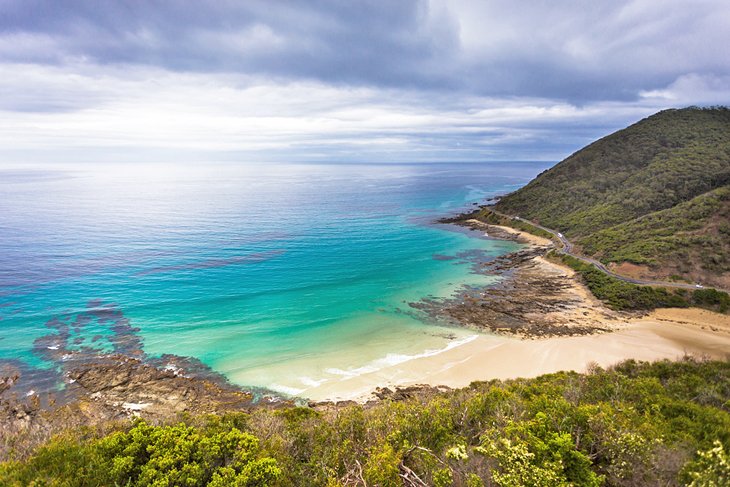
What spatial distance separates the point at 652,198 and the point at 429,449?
317ft

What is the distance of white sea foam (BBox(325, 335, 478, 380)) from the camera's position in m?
33.8

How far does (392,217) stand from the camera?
11138cm

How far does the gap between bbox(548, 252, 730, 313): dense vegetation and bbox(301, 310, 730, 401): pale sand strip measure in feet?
11.1

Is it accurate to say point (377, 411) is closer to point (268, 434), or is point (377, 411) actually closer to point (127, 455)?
point (268, 434)

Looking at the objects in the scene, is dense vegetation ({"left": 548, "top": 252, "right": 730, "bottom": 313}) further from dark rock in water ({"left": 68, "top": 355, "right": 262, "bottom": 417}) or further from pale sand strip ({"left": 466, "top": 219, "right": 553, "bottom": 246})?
dark rock in water ({"left": 68, "top": 355, "right": 262, "bottom": 417})

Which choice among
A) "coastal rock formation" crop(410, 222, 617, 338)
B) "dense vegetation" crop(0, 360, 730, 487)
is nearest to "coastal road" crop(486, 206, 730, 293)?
"coastal rock formation" crop(410, 222, 617, 338)

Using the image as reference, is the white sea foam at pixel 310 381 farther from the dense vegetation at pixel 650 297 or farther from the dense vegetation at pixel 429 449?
the dense vegetation at pixel 650 297

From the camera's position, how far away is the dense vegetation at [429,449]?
1311 cm

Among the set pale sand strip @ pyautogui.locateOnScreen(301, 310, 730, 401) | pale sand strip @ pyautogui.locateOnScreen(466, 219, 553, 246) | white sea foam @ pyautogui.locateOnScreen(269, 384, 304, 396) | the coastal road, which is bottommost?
pale sand strip @ pyautogui.locateOnScreen(301, 310, 730, 401)

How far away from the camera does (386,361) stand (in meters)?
35.7

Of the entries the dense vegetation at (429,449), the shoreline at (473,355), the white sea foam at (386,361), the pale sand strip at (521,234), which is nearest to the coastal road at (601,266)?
the pale sand strip at (521,234)

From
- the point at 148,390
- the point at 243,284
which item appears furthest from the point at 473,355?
the point at 243,284

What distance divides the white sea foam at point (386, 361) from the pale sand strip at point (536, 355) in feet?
1.68

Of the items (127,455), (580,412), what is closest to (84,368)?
(127,455)
